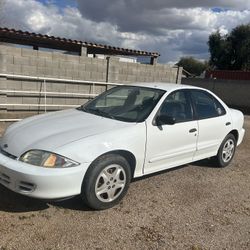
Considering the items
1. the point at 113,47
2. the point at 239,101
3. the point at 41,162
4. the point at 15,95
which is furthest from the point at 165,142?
the point at 239,101

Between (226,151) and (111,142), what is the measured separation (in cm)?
300

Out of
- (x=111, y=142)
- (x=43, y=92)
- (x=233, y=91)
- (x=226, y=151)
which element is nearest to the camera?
(x=111, y=142)

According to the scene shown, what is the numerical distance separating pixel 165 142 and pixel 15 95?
19.1 ft

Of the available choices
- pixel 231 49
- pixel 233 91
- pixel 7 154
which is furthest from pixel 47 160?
pixel 231 49

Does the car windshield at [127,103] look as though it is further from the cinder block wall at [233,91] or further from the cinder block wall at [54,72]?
the cinder block wall at [233,91]

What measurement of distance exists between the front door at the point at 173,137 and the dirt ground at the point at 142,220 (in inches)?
16.0

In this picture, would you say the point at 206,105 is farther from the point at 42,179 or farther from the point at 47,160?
the point at 42,179

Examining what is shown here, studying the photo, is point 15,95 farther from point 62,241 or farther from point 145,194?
point 62,241

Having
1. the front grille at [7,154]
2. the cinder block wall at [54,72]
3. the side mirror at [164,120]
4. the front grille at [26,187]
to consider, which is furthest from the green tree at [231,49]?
the front grille at [26,187]

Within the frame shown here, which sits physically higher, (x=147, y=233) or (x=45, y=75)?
(x=45, y=75)

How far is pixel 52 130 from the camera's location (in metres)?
4.25

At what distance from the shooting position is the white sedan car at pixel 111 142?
149 inches

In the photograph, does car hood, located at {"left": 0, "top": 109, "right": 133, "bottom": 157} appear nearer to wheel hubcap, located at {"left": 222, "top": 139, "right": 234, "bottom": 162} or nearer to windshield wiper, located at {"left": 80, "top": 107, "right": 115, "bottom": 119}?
windshield wiper, located at {"left": 80, "top": 107, "right": 115, "bottom": 119}

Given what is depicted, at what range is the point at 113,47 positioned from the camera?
16906 mm
